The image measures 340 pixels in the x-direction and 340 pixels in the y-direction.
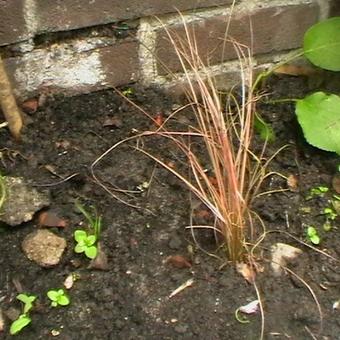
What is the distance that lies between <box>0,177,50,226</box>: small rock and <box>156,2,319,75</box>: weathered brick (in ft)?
1.19

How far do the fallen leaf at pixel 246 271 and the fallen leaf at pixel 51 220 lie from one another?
0.98ft

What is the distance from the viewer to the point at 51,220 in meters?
1.26

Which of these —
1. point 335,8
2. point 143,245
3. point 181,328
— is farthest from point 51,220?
point 335,8

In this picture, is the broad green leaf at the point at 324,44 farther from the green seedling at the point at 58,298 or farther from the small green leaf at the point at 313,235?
the green seedling at the point at 58,298

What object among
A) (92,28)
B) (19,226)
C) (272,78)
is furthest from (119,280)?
(272,78)

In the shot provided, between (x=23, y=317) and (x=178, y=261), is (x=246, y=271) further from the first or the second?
(x=23, y=317)

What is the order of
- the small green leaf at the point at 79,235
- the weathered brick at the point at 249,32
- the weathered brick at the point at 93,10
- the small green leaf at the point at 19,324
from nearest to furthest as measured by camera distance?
the small green leaf at the point at 19,324
the small green leaf at the point at 79,235
the weathered brick at the point at 93,10
the weathered brick at the point at 249,32

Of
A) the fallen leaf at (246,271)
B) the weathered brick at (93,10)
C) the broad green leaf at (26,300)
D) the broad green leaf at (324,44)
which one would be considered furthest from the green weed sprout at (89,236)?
the broad green leaf at (324,44)

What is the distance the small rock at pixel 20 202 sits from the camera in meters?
1.25

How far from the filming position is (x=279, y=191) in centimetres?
134

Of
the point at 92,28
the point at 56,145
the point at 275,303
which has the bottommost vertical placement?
the point at 275,303

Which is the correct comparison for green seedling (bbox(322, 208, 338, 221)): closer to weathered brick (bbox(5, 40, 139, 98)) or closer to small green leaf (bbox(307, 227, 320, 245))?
small green leaf (bbox(307, 227, 320, 245))

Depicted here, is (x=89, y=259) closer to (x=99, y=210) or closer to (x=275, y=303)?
(x=99, y=210)

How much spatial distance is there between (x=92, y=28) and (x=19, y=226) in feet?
1.29
